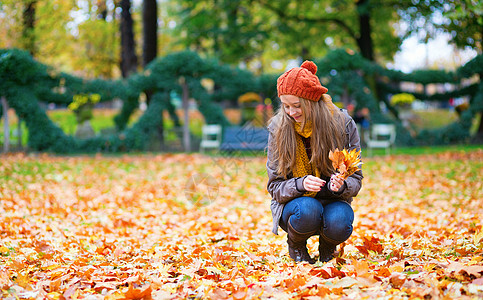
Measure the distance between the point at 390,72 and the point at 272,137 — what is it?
43.5ft

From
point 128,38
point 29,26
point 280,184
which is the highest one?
point 29,26

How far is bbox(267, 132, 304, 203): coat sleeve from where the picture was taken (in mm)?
2926

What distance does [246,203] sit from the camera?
6.57 meters

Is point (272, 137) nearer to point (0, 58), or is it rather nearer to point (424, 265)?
point (424, 265)

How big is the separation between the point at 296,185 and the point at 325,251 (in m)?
0.62

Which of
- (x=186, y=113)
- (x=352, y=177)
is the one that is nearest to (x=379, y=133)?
(x=186, y=113)

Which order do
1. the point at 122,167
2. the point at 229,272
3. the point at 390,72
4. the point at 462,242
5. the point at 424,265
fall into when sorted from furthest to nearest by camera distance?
the point at 390,72 → the point at 122,167 → the point at 462,242 → the point at 229,272 → the point at 424,265

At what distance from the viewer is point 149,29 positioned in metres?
15.0

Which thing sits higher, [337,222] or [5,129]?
[5,129]

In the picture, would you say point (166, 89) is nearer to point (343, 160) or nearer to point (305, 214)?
point (305, 214)

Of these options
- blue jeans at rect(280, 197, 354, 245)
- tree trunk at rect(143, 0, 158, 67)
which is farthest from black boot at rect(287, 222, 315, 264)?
tree trunk at rect(143, 0, 158, 67)

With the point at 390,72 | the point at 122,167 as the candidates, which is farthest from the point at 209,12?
the point at 122,167

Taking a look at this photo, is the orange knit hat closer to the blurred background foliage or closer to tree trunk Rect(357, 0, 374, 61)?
the blurred background foliage

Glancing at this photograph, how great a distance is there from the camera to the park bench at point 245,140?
29.4ft
